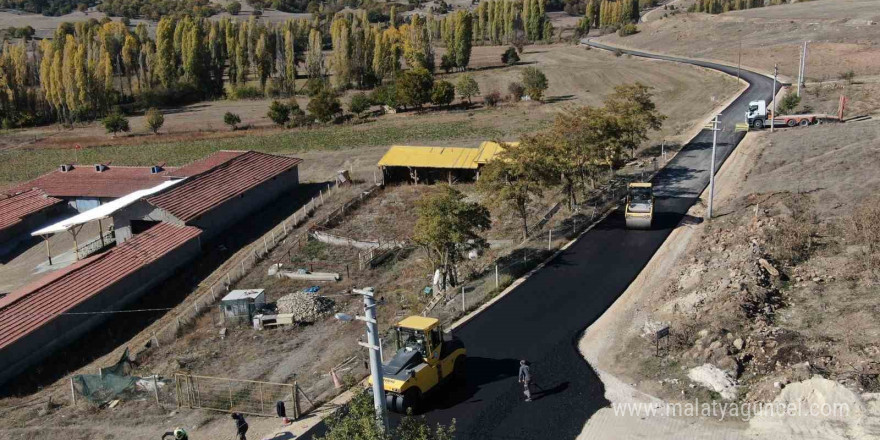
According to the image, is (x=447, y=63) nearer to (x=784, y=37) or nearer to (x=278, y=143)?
(x=278, y=143)

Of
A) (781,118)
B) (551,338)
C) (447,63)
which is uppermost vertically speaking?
(447,63)

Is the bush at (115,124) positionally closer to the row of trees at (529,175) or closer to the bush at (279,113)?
the bush at (279,113)

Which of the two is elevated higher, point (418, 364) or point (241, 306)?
point (418, 364)

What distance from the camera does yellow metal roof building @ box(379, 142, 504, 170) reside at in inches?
2058

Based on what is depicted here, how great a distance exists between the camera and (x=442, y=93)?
286 ft

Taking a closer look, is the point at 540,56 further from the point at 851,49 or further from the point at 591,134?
the point at 591,134

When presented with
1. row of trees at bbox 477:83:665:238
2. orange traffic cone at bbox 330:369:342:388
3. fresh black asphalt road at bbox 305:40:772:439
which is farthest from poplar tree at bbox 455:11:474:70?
orange traffic cone at bbox 330:369:342:388

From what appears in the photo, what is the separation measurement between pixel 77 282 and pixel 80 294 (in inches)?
42.2

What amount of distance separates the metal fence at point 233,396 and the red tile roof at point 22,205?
3143 centimetres

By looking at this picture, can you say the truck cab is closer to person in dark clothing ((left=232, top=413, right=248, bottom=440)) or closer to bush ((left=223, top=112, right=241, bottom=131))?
person in dark clothing ((left=232, top=413, right=248, bottom=440))

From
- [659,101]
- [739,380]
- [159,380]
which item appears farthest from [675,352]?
[659,101]

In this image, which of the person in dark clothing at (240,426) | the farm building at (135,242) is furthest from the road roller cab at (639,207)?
the farm building at (135,242)

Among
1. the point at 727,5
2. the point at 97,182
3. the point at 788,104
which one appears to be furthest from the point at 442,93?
the point at 727,5

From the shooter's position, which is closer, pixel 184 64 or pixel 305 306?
pixel 305 306
